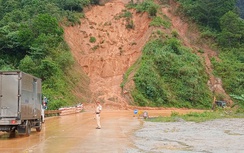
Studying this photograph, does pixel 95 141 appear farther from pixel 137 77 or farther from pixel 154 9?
pixel 154 9

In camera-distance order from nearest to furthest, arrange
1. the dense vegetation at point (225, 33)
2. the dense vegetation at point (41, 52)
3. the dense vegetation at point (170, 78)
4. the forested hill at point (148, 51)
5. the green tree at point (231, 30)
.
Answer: the dense vegetation at point (41, 52), the forested hill at point (148, 51), the dense vegetation at point (170, 78), the dense vegetation at point (225, 33), the green tree at point (231, 30)

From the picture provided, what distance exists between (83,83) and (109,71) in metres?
6.61

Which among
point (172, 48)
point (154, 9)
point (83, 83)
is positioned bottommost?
point (83, 83)

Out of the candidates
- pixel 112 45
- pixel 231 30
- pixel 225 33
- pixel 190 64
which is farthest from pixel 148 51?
pixel 231 30

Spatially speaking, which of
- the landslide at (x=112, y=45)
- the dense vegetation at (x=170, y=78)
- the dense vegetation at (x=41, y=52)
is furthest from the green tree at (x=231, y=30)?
the dense vegetation at (x=41, y=52)

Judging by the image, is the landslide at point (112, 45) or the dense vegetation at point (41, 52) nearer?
the dense vegetation at point (41, 52)

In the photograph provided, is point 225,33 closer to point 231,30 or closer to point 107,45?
point 231,30

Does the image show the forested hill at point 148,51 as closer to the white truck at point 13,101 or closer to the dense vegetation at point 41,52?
the dense vegetation at point 41,52

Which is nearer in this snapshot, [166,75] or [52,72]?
[52,72]

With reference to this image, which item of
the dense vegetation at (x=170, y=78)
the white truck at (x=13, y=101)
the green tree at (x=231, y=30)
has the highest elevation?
the green tree at (x=231, y=30)

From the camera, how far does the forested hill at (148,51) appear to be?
163 feet

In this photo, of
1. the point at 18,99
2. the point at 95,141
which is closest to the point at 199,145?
the point at 95,141

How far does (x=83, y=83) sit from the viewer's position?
57.2 m

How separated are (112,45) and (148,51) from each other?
9.39m
